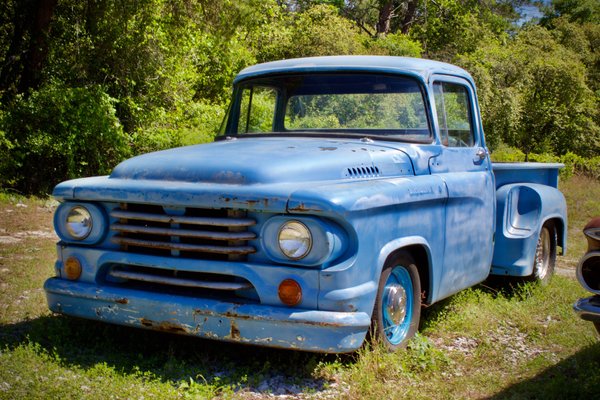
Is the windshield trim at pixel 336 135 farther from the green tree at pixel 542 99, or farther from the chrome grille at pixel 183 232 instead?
the green tree at pixel 542 99

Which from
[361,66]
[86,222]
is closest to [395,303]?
[361,66]

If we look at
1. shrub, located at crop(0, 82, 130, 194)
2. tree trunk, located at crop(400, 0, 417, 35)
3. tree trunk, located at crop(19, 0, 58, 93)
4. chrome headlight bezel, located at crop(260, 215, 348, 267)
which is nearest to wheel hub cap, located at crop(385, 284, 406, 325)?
chrome headlight bezel, located at crop(260, 215, 348, 267)

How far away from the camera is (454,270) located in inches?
199

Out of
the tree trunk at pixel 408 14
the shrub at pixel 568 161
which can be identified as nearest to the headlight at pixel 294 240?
the shrub at pixel 568 161

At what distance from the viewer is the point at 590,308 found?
376cm

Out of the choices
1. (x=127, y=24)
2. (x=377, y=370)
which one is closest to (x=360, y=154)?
(x=377, y=370)

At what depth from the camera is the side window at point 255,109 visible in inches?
221

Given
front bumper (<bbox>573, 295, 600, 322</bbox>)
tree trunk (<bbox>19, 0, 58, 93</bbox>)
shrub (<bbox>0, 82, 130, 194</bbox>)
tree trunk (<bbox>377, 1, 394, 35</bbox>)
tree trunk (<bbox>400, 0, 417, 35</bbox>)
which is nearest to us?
front bumper (<bbox>573, 295, 600, 322</bbox>)

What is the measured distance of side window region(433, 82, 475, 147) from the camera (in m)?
5.25

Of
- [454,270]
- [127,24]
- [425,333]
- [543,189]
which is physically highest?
[127,24]

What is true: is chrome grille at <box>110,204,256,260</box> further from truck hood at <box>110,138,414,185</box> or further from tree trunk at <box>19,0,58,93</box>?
tree trunk at <box>19,0,58,93</box>

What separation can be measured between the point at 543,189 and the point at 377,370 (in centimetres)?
310

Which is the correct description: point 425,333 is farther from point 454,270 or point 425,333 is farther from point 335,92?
point 335,92

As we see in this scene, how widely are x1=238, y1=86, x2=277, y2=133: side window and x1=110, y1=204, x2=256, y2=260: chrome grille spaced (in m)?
1.57
